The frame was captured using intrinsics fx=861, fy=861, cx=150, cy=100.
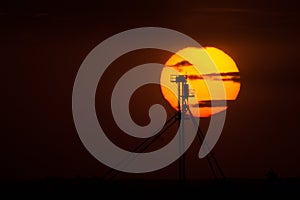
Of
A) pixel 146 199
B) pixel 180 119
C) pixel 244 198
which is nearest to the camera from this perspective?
pixel 180 119

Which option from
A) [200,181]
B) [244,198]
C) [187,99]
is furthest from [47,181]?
[187,99]

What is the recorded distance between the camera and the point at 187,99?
185 ft

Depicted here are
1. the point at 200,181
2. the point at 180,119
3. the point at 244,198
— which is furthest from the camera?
the point at 200,181

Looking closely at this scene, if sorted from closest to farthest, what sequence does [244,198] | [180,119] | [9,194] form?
[180,119], [244,198], [9,194]

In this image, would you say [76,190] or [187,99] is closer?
[187,99]

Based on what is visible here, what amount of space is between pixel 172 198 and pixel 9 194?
1585 centimetres

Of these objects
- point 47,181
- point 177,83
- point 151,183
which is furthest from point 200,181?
point 177,83

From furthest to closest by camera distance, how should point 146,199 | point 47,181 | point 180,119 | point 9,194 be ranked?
1. point 47,181
2. point 9,194
3. point 146,199
4. point 180,119

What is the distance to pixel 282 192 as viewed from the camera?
65750 mm

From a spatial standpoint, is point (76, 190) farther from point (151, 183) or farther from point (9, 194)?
point (151, 183)

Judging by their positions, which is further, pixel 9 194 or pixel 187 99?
pixel 9 194

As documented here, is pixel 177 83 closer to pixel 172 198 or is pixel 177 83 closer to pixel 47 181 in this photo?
pixel 172 198

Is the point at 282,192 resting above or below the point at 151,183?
below

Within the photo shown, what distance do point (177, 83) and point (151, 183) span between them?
38950 mm
